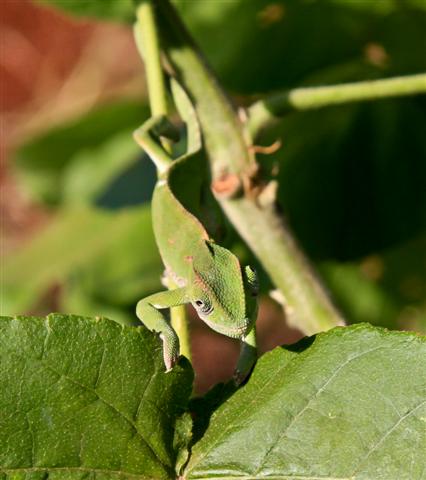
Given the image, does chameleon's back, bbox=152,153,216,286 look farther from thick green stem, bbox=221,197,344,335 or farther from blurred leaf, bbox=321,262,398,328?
blurred leaf, bbox=321,262,398,328

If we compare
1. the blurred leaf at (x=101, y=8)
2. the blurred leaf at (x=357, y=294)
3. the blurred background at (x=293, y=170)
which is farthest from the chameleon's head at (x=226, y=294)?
the blurred leaf at (x=357, y=294)

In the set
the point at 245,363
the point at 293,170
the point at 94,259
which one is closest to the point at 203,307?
the point at 245,363

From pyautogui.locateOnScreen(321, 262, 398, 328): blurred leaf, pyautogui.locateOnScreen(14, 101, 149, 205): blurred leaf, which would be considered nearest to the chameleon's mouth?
pyautogui.locateOnScreen(321, 262, 398, 328): blurred leaf

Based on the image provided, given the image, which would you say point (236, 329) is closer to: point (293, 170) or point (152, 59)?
point (152, 59)

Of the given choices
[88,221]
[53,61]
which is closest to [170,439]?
[88,221]

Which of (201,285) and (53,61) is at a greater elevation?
(201,285)

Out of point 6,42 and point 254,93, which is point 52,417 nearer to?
point 254,93

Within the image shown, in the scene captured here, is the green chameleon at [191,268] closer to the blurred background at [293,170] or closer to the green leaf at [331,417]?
the green leaf at [331,417]
